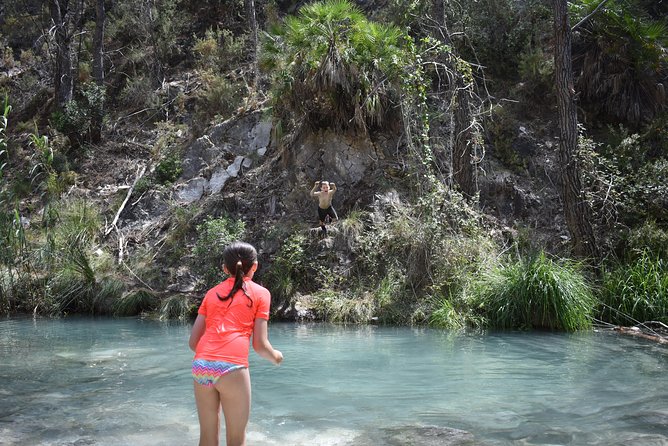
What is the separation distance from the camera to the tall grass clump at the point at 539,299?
1102cm

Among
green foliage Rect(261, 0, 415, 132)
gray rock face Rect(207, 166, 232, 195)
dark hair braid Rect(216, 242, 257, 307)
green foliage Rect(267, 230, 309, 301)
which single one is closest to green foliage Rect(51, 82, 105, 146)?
gray rock face Rect(207, 166, 232, 195)

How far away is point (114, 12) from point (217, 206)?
13319 mm

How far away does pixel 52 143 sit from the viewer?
68.5ft

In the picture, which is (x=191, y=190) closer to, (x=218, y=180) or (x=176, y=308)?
(x=218, y=180)

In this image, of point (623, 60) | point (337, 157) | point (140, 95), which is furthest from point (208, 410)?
point (140, 95)

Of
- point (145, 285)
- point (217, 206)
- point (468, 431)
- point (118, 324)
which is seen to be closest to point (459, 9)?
point (217, 206)

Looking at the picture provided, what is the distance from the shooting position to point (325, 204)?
1491cm

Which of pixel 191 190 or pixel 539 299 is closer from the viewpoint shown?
pixel 539 299

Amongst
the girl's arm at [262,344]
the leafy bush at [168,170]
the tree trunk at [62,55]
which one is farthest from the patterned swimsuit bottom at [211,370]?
the tree trunk at [62,55]

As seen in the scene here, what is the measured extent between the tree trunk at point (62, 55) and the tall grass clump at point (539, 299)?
16.3 m

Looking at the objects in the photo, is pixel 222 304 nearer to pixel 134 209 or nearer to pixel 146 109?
pixel 134 209

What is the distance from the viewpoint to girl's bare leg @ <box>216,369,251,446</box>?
388 cm

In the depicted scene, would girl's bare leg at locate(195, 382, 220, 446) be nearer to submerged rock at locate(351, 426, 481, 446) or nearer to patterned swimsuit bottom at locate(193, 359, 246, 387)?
patterned swimsuit bottom at locate(193, 359, 246, 387)

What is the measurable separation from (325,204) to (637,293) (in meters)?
6.81
